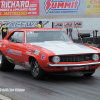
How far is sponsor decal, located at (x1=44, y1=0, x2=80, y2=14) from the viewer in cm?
2072

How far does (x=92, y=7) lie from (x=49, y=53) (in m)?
15.0

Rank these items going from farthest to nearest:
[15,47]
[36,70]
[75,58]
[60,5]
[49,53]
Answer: [60,5] → [15,47] → [36,70] → [75,58] → [49,53]

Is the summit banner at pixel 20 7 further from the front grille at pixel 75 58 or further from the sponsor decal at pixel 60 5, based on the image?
the front grille at pixel 75 58

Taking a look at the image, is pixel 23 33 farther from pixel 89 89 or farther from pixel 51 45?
pixel 89 89

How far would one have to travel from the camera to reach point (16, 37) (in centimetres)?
827

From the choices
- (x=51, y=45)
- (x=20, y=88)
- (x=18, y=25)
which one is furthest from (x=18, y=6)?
(x=20, y=88)

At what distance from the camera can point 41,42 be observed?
7.73 metres

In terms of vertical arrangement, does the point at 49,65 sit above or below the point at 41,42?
below

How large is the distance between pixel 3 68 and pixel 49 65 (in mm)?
2688

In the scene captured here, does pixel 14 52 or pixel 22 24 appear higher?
pixel 22 24

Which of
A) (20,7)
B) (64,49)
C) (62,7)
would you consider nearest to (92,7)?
(62,7)

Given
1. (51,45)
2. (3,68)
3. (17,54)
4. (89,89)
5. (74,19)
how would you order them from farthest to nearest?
(74,19)
(3,68)
(17,54)
(51,45)
(89,89)

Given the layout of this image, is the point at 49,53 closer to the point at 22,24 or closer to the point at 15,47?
the point at 15,47

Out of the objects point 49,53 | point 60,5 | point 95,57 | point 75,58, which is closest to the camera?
point 49,53
